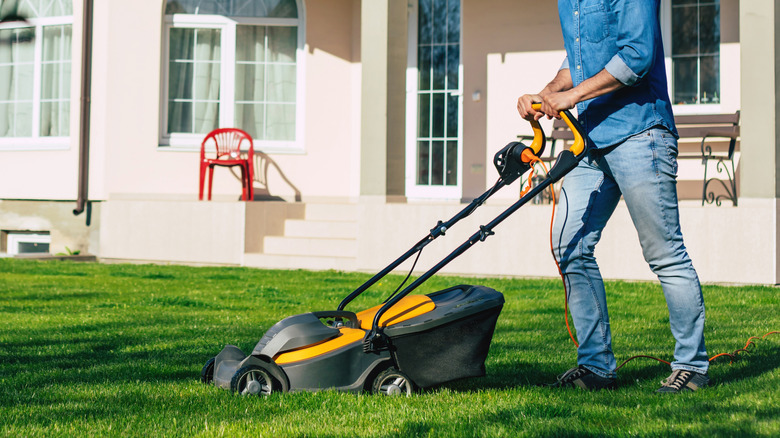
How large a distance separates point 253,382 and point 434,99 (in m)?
9.44

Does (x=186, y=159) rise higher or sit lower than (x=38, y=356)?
higher

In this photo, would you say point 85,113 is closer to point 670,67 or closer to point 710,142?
point 670,67

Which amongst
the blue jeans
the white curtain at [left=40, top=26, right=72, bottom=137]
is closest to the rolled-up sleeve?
the blue jeans

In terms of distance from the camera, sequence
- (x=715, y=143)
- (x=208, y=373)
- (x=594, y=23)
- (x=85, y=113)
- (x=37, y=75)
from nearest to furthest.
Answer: (x=594, y=23), (x=208, y=373), (x=715, y=143), (x=85, y=113), (x=37, y=75)

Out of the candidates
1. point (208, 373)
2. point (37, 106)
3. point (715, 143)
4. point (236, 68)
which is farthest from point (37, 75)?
point (208, 373)

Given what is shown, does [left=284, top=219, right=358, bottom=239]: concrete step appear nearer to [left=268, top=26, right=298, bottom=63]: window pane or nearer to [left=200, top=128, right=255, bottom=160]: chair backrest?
[left=200, top=128, right=255, bottom=160]: chair backrest

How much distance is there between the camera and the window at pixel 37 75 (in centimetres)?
1318

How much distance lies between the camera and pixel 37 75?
13.4 metres

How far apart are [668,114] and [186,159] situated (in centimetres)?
953

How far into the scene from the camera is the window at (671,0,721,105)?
37.1 ft

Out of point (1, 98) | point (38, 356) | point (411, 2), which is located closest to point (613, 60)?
point (38, 356)

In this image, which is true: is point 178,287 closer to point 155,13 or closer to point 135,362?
point 135,362

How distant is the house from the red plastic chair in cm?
31

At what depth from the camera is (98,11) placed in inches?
495
